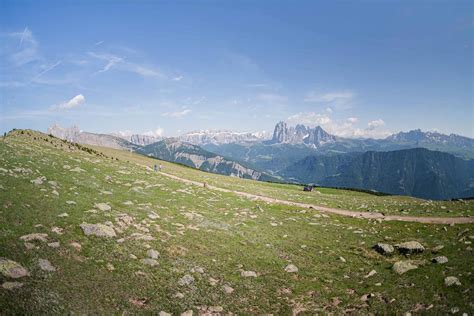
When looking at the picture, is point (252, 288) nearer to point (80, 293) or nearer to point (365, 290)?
point (365, 290)

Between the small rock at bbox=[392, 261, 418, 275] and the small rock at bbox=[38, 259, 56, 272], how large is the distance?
19.8 meters

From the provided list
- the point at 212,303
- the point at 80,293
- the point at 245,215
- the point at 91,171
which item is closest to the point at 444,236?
the point at 245,215

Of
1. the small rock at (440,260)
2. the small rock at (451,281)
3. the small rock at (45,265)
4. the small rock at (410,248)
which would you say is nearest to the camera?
the small rock at (45,265)

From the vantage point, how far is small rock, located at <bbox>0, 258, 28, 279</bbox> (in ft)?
38.8

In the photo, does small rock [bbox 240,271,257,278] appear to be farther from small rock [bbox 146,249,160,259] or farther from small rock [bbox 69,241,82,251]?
small rock [bbox 69,241,82,251]

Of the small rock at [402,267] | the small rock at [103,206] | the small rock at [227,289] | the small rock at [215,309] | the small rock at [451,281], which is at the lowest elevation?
the small rock at [215,309]

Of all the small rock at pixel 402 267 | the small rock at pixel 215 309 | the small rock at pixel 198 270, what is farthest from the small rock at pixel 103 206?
the small rock at pixel 402 267

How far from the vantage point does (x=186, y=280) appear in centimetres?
1521

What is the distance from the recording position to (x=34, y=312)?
1030cm

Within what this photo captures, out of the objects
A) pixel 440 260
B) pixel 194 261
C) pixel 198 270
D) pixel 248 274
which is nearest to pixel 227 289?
pixel 248 274

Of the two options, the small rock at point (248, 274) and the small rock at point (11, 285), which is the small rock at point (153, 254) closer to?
the small rock at point (248, 274)

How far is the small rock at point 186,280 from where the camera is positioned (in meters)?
14.9

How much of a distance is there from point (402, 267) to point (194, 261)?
13529 millimetres

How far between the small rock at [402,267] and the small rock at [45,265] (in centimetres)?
1980
